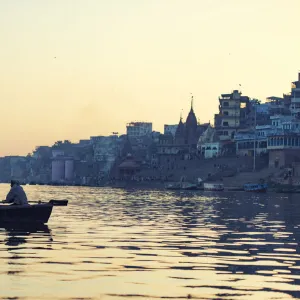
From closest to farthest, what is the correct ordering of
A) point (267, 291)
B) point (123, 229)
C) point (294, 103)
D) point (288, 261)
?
point (267, 291) < point (288, 261) < point (123, 229) < point (294, 103)

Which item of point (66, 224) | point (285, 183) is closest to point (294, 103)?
point (285, 183)

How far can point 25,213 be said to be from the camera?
40.5 metres

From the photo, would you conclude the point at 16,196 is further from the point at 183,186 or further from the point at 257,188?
the point at 183,186

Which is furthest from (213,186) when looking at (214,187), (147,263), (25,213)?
(147,263)

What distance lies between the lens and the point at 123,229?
130ft

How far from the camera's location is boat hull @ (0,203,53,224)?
40.0 meters

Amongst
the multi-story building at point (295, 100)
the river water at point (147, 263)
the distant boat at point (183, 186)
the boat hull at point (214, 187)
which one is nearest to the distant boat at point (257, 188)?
the boat hull at point (214, 187)

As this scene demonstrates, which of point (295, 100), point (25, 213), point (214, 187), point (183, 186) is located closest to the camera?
point (25, 213)

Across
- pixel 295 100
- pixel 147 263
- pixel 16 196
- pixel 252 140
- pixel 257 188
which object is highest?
pixel 295 100

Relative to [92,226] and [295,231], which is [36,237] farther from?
[295,231]

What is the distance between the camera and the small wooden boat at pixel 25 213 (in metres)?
40.0

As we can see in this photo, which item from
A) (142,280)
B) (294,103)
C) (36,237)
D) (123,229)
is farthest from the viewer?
(294,103)

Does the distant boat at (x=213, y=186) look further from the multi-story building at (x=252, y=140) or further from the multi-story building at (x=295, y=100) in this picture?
the multi-story building at (x=295, y=100)

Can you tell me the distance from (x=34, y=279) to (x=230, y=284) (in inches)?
175
